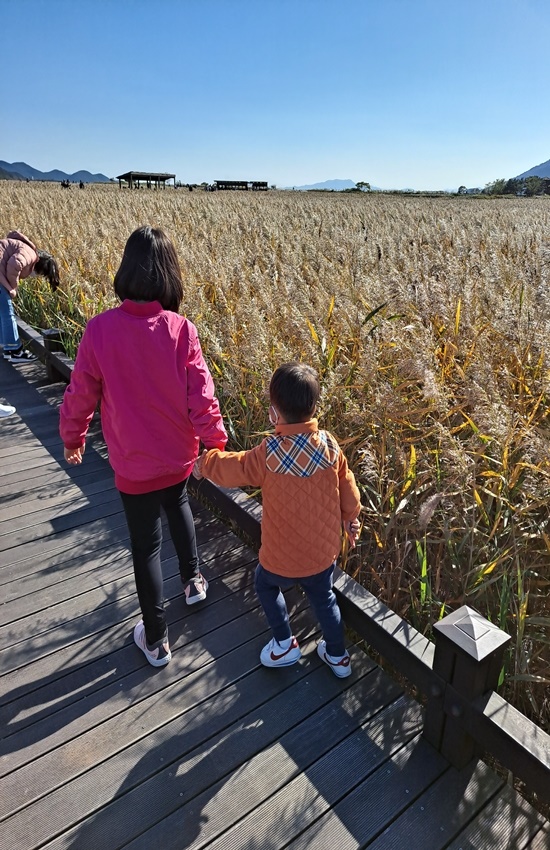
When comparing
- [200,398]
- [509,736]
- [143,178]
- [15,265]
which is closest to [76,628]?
[200,398]

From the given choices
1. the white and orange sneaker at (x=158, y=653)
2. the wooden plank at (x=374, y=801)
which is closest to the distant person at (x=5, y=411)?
the white and orange sneaker at (x=158, y=653)

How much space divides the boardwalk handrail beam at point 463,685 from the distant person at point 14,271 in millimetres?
4465

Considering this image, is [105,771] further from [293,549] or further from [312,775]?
[293,549]

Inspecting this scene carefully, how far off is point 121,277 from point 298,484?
0.94 m

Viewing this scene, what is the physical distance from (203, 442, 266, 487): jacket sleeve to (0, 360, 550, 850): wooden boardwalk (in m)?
0.83

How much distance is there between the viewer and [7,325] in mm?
5453

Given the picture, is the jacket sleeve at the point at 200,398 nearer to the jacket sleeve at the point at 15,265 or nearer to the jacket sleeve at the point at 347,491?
→ the jacket sleeve at the point at 347,491

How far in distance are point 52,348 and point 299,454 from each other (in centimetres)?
401

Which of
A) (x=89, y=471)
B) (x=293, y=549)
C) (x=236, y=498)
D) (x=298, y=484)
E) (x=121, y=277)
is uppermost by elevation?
(x=121, y=277)

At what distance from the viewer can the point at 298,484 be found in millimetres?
1905

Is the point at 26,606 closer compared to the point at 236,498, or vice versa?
the point at 26,606

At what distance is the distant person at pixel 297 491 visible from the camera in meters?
1.86

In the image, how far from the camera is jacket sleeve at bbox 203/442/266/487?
6.40ft

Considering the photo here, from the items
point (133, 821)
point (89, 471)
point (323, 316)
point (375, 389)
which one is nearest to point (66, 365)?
point (89, 471)
